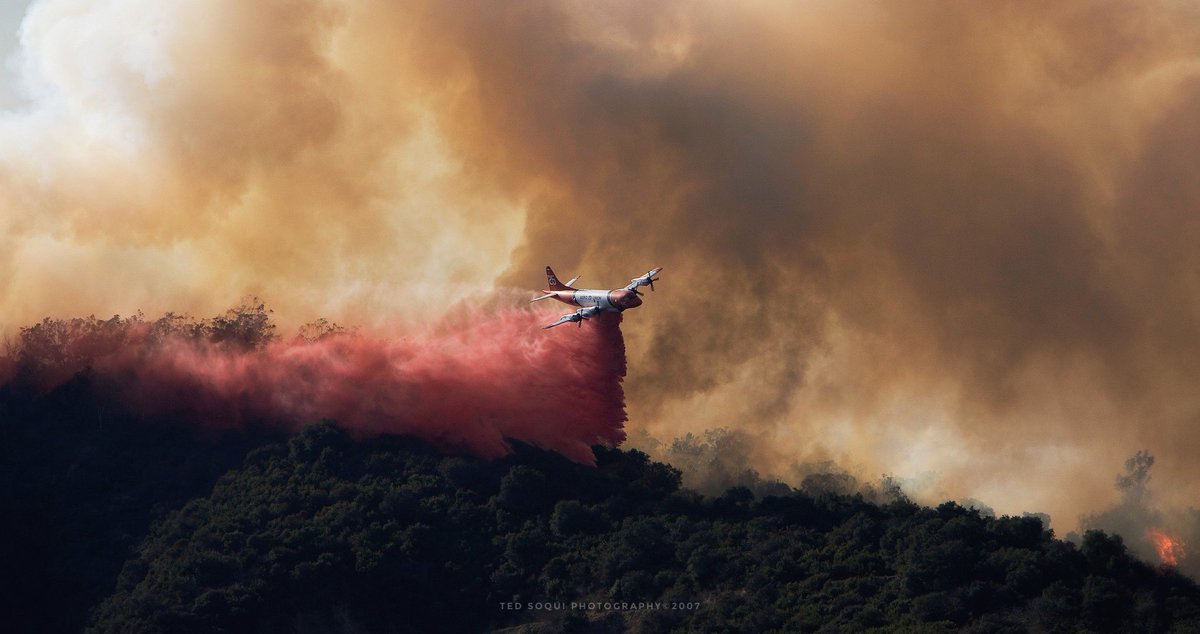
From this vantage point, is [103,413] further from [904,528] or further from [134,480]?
[904,528]

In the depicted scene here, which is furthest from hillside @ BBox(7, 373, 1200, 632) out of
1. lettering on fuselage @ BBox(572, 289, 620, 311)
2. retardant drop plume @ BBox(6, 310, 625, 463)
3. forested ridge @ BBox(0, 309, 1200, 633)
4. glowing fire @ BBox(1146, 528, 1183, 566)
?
lettering on fuselage @ BBox(572, 289, 620, 311)

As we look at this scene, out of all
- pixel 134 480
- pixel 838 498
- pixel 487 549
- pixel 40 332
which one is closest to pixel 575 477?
pixel 487 549

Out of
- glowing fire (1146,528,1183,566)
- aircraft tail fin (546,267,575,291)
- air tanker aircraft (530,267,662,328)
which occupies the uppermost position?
aircraft tail fin (546,267,575,291)

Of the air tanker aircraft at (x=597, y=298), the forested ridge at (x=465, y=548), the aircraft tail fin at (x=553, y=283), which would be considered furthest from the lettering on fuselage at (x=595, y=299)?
the forested ridge at (x=465, y=548)

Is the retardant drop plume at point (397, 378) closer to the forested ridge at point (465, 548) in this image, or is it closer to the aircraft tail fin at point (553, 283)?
the forested ridge at point (465, 548)

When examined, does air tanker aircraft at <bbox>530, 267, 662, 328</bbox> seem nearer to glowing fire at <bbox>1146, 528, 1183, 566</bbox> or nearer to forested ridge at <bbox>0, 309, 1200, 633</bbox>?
forested ridge at <bbox>0, 309, 1200, 633</bbox>

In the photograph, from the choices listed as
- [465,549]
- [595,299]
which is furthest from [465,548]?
[595,299]
